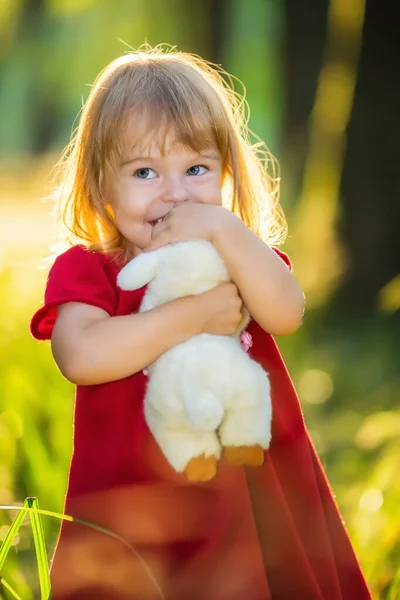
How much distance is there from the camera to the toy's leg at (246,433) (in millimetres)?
1076

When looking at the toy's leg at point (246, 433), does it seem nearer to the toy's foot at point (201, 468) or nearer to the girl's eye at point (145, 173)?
the toy's foot at point (201, 468)

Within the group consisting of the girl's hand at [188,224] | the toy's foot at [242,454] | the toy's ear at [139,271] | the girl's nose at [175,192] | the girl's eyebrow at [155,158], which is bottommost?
the toy's foot at [242,454]

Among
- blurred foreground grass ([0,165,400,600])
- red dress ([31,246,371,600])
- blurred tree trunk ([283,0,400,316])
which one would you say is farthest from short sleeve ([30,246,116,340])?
blurred tree trunk ([283,0,400,316])

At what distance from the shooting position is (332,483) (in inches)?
76.6

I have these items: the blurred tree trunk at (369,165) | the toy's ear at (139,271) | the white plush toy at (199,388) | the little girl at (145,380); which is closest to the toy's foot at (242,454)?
the white plush toy at (199,388)

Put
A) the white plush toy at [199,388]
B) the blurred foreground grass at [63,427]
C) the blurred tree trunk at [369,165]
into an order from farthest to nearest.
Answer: the blurred tree trunk at [369,165]
the blurred foreground grass at [63,427]
the white plush toy at [199,388]

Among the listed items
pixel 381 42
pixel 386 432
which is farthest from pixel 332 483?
pixel 381 42

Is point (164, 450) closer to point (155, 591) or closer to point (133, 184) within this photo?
point (155, 591)

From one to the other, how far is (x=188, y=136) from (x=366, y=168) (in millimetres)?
2050

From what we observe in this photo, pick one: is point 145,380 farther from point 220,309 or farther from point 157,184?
point 157,184

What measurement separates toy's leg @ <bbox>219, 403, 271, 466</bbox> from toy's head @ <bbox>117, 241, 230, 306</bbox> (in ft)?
0.56

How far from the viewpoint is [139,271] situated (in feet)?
3.64

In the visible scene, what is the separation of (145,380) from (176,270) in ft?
0.67

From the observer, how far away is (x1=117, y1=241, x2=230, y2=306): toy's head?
3.65 feet
